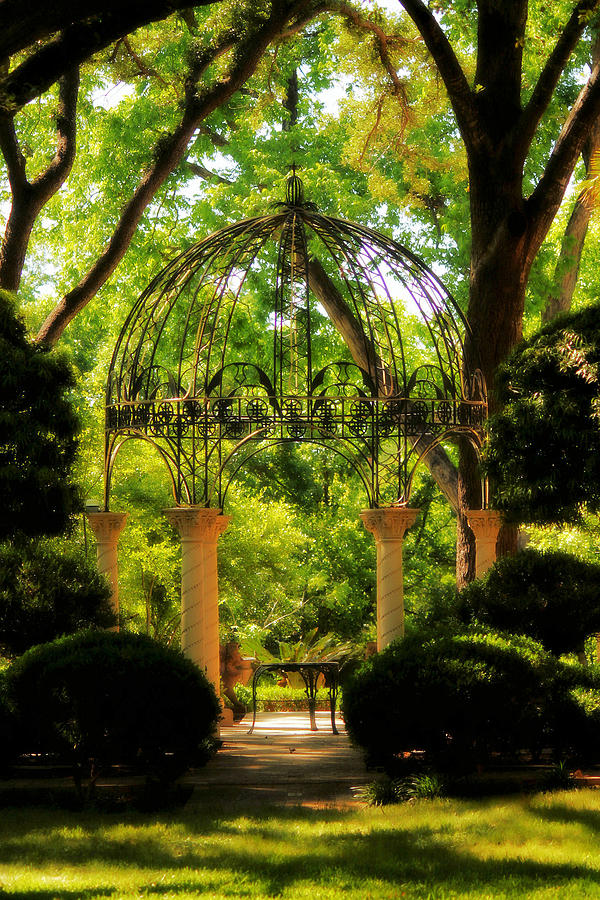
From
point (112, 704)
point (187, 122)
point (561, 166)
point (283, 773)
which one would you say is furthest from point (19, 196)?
point (283, 773)

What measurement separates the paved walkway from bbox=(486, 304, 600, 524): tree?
2920 mm

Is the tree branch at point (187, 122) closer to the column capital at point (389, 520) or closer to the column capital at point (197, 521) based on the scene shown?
the column capital at point (197, 521)

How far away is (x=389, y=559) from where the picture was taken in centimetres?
1050

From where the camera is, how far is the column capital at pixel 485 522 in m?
11.6

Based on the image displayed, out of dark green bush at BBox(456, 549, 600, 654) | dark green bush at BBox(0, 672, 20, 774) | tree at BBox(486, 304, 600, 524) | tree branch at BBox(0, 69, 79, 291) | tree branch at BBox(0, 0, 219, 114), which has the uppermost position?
tree branch at BBox(0, 69, 79, 291)

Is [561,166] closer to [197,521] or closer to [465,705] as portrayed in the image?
[197,521]

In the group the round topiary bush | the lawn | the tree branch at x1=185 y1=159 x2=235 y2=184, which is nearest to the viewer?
the lawn

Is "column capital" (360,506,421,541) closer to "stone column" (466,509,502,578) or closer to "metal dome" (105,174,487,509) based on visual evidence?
"metal dome" (105,174,487,509)

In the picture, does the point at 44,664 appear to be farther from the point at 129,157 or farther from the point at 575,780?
the point at 129,157

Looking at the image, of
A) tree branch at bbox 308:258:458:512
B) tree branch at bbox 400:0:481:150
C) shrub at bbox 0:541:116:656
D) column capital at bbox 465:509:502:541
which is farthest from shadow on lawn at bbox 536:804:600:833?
tree branch at bbox 308:258:458:512

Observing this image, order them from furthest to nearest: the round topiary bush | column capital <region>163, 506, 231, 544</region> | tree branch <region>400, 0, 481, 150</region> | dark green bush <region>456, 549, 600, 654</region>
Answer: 1. tree branch <region>400, 0, 481, 150</region>
2. column capital <region>163, 506, 231, 544</region>
3. dark green bush <region>456, 549, 600, 654</region>
4. the round topiary bush

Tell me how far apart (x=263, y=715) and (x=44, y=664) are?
31.5ft

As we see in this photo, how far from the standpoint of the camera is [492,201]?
13273mm

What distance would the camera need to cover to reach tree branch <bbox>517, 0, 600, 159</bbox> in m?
12.5
